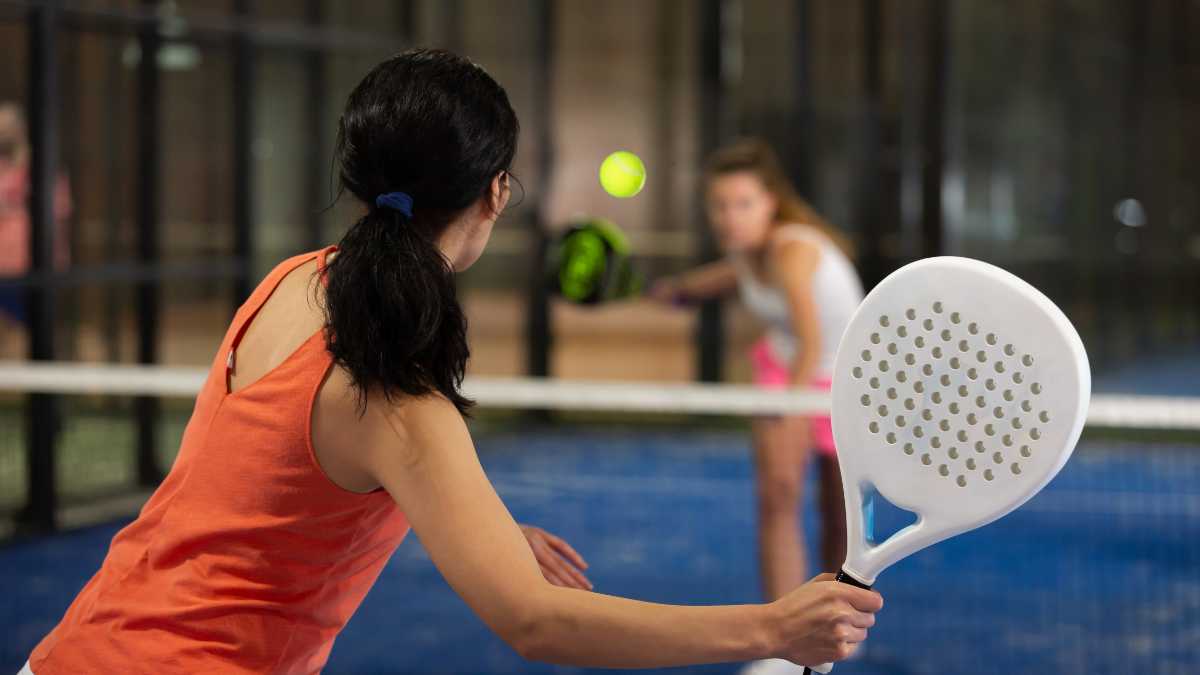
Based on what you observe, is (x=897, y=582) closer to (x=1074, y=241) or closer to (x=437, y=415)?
(x=437, y=415)

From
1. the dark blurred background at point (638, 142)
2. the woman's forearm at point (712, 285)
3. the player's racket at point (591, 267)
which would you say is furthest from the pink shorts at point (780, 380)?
the dark blurred background at point (638, 142)

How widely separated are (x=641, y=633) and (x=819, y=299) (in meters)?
3.32

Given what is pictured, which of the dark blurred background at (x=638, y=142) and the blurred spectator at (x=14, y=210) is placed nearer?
the blurred spectator at (x=14, y=210)

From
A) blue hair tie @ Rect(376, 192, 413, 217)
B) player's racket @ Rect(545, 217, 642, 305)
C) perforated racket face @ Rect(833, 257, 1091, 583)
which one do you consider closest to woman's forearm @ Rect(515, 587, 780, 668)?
perforated racket face @ Rect(833, 257, 1091, 583)

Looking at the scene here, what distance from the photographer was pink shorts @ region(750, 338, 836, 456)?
4.89 metres

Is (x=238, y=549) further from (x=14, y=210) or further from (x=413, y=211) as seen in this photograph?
(x=14, y=210)

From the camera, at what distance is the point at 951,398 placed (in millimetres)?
1671

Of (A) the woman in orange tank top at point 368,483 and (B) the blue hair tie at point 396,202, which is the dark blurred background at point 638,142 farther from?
(B) the blue hair tie at point 396,202

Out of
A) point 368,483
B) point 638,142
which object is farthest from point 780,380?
point 638,142

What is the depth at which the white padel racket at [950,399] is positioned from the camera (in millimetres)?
1613

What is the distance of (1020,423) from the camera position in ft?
5.35

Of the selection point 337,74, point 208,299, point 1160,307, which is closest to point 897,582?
point 208,299

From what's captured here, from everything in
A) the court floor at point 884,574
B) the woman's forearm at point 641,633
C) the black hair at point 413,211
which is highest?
the black hair at point 413,211

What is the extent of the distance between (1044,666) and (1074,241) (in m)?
6.73
